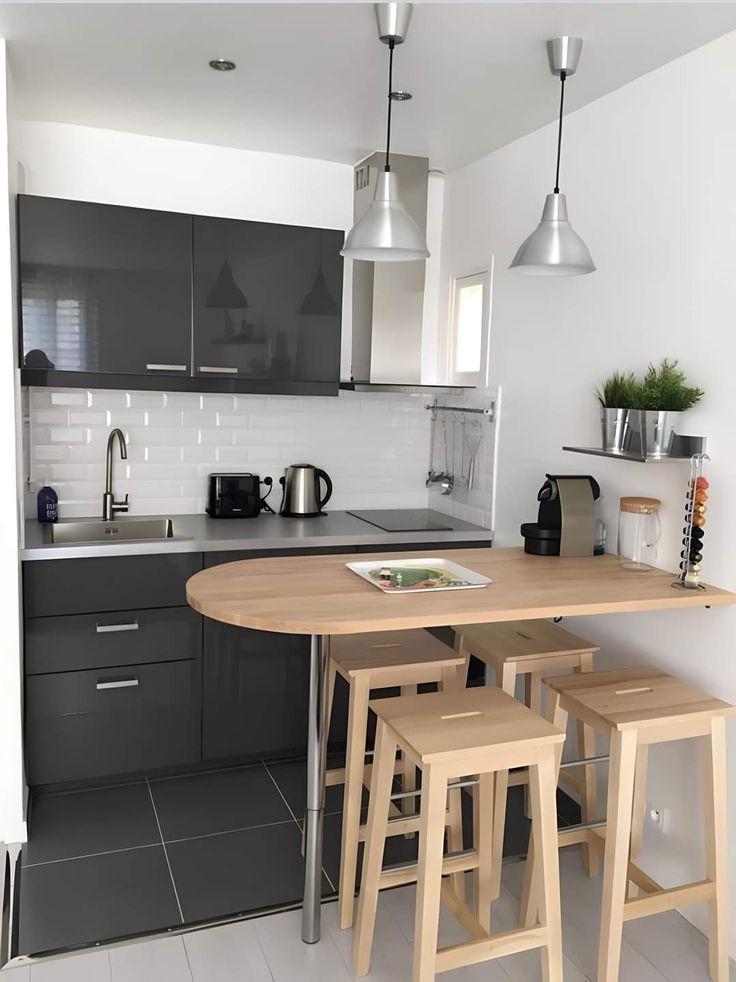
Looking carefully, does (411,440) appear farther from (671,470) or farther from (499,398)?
(671,470)

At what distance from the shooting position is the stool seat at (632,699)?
2.22 m

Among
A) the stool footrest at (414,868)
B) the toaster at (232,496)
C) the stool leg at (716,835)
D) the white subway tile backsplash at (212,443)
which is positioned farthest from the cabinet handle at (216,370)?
the stool leg at (716,835)

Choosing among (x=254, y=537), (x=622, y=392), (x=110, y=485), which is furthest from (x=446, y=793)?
(x=110, y=485)

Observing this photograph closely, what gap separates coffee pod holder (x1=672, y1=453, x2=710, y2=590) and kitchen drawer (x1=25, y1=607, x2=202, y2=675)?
1.82 meters

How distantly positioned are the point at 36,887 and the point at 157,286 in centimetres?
220

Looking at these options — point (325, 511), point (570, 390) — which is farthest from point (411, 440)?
point (570, 390)

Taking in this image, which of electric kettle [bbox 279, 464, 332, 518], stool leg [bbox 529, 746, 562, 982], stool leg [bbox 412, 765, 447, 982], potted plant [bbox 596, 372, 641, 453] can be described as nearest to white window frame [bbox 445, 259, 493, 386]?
electric kettle [bbox 279, 464, 332, 518]

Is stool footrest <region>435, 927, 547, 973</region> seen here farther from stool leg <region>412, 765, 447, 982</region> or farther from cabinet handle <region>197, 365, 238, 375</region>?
cabinet handle <region>197, 365, 238, 375</region>

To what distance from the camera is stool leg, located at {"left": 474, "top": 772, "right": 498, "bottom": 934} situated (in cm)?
238

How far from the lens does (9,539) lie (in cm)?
281

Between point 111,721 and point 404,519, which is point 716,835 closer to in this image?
point 404,519

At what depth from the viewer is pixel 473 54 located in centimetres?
256

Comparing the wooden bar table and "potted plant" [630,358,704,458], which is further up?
"potted plant" [630,358,704,458]

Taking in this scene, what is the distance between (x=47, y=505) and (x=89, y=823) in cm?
129
